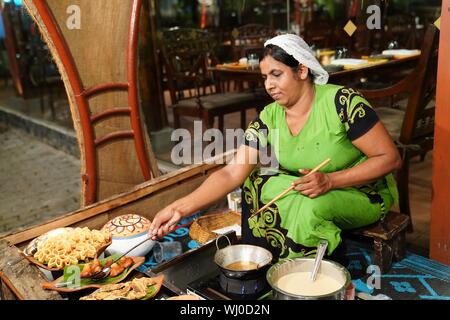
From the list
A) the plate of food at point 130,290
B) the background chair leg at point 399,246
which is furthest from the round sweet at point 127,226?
the background chair leg at point 399,246

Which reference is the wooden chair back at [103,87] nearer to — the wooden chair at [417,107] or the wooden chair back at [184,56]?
the wooden chair at [417,107]

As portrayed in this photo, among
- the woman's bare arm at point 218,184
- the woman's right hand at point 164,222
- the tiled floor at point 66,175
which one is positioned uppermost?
the woman's bare arm at point 218,184

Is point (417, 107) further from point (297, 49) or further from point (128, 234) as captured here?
point (128, 234)

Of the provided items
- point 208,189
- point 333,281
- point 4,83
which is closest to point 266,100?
point 208,189

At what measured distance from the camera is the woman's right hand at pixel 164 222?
2.25m

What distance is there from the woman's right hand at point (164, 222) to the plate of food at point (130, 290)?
0.83 ft

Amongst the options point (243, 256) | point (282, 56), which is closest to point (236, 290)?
point (243, 256)

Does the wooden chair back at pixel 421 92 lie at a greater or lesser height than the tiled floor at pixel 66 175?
greater

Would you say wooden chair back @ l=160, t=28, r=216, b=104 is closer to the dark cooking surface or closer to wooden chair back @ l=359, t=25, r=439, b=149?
wooden chair back @ l=359, t=25, r=439, b=149

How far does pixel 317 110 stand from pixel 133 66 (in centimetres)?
150

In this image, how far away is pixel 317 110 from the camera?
2379 mm

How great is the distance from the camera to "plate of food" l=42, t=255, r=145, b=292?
6.79 ft
